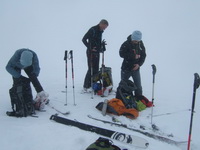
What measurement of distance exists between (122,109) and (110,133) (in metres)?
1.20

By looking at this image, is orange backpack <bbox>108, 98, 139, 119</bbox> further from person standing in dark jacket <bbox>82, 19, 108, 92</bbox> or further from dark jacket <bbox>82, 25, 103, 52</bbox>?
dark jacket <bbox>82, 25, 103, 52</bbox>

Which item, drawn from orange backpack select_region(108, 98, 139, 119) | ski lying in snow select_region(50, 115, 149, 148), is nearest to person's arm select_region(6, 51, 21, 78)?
ski lying in snow select_region(50, 115, 149, 148)

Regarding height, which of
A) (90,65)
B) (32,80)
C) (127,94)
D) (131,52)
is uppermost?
(131,52)

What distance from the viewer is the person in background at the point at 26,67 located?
5129mm

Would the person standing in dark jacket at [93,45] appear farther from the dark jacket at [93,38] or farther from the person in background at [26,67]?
the person in background at [26,67]

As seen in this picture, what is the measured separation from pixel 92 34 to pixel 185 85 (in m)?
5.22

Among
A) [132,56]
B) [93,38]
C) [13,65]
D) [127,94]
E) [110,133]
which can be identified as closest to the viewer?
[110,133]

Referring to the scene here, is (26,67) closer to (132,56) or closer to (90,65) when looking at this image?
(90,65)

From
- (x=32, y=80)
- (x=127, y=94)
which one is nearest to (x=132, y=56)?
(x=127, y=94)

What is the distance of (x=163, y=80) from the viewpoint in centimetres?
1046

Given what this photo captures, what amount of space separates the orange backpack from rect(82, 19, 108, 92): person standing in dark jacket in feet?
5.47

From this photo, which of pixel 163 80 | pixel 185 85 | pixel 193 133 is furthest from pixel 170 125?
pixel 163 80

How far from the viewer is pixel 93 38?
7016 mm

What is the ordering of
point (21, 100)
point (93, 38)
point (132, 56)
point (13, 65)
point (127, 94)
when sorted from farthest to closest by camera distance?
1. point (93, 38)
2. point (132, 56)
3. point (127, 94)
4. point (13, 65)
5. point (21, 100)
